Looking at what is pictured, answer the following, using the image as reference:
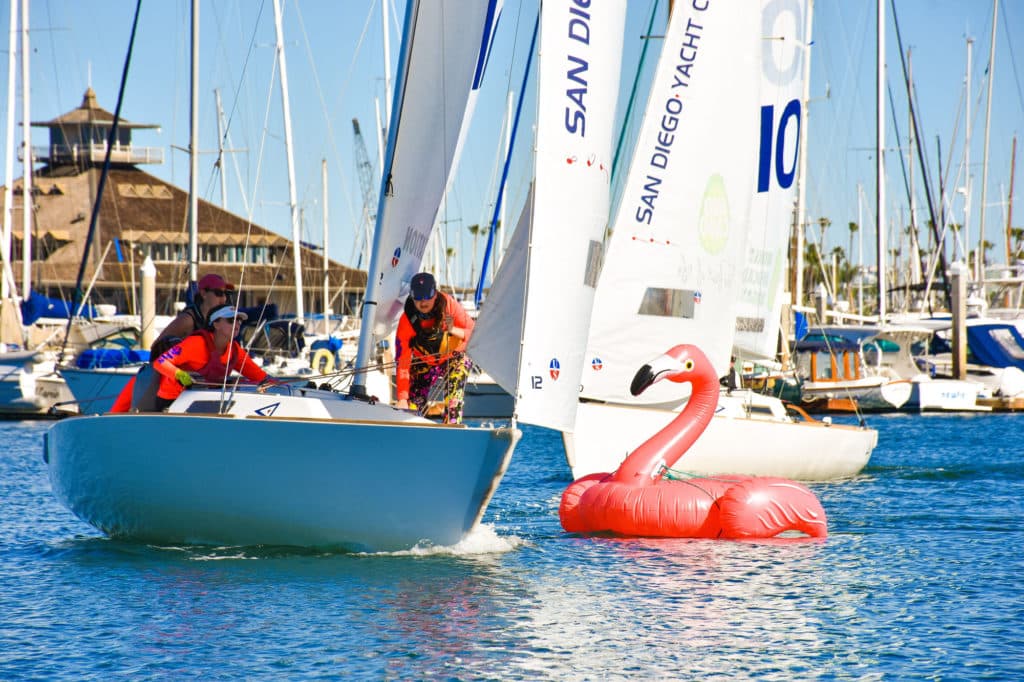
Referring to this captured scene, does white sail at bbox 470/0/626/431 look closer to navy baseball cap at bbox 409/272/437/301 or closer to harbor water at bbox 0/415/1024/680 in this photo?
navy baseball cap at bbox 409/272/437/301

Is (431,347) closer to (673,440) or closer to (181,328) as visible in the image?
(181,328)

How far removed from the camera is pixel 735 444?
18188mm

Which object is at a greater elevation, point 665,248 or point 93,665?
point 665,248

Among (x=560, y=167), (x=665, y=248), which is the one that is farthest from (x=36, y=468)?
(x=560, y=167)

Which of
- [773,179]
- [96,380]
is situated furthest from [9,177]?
[773,179]

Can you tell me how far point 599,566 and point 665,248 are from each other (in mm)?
7346

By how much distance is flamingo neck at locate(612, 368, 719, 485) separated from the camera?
13.8 meters

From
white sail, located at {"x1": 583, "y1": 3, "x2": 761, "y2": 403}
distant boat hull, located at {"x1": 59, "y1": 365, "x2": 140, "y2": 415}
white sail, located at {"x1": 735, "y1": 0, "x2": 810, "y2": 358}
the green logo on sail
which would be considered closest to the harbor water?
white sail, located at {"x1": 583, "y1": 3, "x2": 761, "y2": 403}

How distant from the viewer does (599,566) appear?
1208 cm

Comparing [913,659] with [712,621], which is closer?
[913,659]

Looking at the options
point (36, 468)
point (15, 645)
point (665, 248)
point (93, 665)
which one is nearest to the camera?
point (93, 665)

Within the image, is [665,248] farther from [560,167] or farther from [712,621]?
[712,621]

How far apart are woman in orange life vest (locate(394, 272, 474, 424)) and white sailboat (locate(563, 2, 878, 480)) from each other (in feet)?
16.1

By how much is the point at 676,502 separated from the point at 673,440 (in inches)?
34.8
